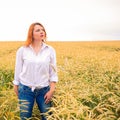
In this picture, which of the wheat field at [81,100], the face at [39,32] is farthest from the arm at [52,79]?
the face at [39,32]

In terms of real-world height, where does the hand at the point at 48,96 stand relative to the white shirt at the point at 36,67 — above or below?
below

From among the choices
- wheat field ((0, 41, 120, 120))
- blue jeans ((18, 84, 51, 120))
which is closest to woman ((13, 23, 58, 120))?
blue jeans ((18, 84, 51, 120))

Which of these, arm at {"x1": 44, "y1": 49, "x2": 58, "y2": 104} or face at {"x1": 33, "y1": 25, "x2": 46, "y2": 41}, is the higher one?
face at {"x1": 33, "y1": 25, "x2": 46, "y2": 41}

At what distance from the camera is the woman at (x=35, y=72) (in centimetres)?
470

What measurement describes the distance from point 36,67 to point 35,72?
0.07m

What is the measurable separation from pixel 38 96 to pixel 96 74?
176 cm

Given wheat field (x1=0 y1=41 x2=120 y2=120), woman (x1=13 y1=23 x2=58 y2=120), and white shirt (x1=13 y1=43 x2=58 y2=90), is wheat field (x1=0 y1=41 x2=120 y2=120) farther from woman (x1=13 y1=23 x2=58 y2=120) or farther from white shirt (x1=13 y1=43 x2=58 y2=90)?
white shirt (x1=13 y1=43 x2=58 y2=90)

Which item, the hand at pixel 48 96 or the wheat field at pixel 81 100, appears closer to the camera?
the wheat field at pixel 81 100

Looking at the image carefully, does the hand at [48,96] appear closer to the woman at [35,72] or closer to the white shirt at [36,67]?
the woman at [35,72]

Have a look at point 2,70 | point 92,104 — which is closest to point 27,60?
point 92,104

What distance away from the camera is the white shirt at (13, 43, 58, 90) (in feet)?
15.4

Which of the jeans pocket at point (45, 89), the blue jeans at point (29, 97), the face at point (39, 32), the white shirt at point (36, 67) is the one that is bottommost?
the blue jeans at point (29, 97)

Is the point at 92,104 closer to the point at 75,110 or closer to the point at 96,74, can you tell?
the point at 75,110

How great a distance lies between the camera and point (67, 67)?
23.1 feet
